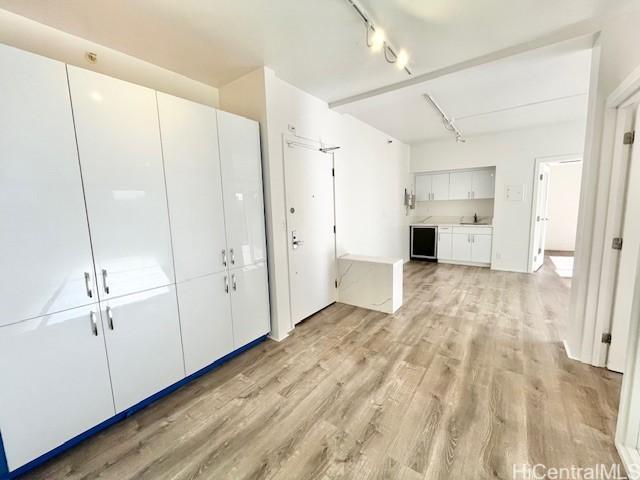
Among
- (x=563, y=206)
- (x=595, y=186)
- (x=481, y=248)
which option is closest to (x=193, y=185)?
(x=595, y=186)

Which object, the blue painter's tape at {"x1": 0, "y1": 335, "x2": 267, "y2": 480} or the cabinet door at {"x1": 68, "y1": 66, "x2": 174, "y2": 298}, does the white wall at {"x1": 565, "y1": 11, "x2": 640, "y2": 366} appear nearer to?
the blue painter's tape at {"x1": 0, "y1": 335, "x2": 267, "y2": 480}

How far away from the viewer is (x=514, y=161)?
203 inches

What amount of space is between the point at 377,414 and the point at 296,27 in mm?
2889

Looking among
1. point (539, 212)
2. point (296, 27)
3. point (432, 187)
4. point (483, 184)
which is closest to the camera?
point (296, 27)

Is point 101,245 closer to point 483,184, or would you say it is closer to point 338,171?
point 338,171

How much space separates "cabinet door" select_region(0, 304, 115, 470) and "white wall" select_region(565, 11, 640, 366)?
373 centimetres

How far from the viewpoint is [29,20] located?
1829 mm

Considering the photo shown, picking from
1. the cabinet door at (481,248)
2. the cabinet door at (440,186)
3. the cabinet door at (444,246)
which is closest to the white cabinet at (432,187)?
the cabinet door at (440,186)

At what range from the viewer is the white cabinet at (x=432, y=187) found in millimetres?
6281

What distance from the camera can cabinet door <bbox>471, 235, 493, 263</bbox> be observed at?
5.56 metres

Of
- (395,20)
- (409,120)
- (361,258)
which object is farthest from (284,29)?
(409,120)

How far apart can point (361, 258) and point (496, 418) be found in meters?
2.27

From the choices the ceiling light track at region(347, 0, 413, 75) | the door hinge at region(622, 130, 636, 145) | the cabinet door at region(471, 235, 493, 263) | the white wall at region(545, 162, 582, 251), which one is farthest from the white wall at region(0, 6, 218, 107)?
the white wall at region(545, 162, 582, 251)

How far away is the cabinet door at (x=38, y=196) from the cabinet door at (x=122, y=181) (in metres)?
0.07
